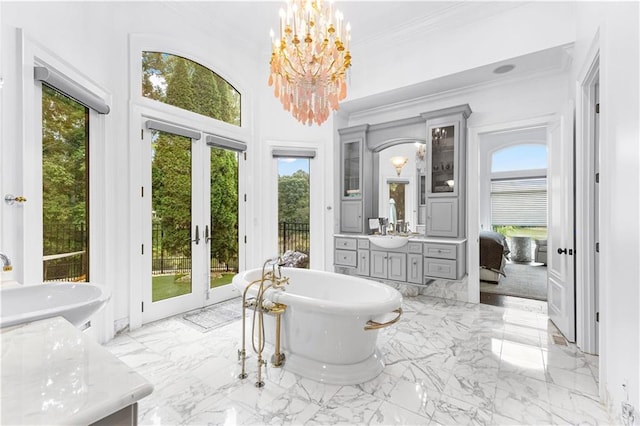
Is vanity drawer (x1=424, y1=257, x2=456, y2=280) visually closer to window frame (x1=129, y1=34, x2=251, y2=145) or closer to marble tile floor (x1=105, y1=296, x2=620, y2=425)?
marble tile floor (x1=105, y1=296, x2=620, y2=425)

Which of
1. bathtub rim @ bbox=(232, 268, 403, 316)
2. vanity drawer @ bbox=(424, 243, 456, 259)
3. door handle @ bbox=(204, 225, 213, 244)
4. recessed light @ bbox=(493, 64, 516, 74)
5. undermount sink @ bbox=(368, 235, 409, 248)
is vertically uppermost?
recessed light @ bbox=(493, 64, 516, 74)

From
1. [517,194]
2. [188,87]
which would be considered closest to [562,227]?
[188,87]

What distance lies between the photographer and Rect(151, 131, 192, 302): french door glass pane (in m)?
3.27

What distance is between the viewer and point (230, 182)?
13.2 feet

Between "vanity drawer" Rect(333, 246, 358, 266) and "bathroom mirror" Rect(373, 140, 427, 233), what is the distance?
0.83 m

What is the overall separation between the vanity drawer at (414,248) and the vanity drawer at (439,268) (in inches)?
5.4

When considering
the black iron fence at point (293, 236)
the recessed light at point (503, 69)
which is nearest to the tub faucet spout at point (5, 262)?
the black iron fence at point (293, 236)

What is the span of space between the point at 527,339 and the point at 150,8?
508cm

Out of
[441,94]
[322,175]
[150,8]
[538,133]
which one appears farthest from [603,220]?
[538,133]

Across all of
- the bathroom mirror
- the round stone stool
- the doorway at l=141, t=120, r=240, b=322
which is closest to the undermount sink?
the bathroom mirror

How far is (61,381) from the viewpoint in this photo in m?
0.60

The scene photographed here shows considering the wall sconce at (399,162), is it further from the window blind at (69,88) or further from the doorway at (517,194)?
the window blind at (69,88)

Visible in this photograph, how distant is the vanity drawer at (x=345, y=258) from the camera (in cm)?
430

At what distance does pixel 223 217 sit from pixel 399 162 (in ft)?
8.93
